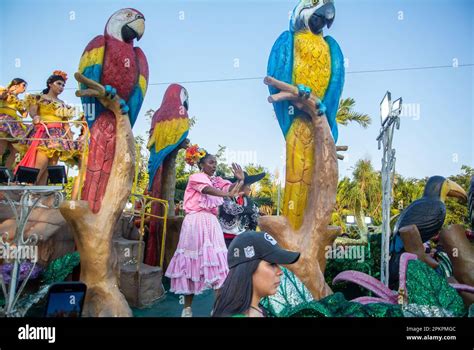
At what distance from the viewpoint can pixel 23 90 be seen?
5156mm

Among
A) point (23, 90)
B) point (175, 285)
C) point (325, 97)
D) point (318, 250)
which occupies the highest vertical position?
point (23, 90)

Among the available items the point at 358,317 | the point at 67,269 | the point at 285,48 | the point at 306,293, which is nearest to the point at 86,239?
the point at 67,269

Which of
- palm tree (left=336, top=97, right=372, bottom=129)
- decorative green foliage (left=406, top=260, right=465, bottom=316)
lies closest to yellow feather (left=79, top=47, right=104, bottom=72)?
decorative green foliage (left=406, top=260, right=465, bottom=316)

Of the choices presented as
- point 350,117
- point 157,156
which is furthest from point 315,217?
point 350,117

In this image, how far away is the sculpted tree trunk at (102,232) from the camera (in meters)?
3.31

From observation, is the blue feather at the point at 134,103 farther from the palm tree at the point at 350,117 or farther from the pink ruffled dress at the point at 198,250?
the palm tree at the point at 350,117

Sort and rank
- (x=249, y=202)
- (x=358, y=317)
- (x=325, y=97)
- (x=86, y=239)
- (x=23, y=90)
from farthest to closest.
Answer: (x=249, y=202) < (x=23, y=90) < (x=325, y=97) < (x=86, y=239) < (x=358, y=317)

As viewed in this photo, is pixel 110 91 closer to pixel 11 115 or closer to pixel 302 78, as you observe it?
pixel 302 78

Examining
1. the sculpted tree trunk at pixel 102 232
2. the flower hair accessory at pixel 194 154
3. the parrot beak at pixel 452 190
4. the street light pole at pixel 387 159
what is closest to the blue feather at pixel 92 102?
the sculpted tree trunk at pixel 102 232

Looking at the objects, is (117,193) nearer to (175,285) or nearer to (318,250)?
(175,285)

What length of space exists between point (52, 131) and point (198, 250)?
2308mm

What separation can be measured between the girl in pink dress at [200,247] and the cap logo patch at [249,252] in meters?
1.81

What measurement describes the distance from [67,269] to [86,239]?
14.4 inches

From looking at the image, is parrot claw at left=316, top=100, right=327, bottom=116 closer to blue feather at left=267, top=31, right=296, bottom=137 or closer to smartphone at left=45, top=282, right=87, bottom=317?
blue feather at left=267, top=31, right=296, bottom=137
